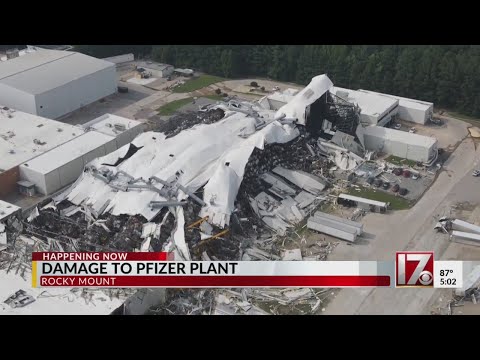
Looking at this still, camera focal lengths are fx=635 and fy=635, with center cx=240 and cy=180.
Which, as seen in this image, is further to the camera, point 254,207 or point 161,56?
point 161,56

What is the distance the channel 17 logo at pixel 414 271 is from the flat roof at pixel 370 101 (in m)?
20.8

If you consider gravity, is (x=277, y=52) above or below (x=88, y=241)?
above

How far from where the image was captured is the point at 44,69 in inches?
2387

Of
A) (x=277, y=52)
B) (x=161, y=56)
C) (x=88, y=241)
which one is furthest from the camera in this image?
(x=161, y=56)

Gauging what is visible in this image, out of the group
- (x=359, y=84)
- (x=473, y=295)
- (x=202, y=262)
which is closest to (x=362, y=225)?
(x=473, y=295)

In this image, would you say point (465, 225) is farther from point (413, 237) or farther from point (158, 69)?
point (158, 69)

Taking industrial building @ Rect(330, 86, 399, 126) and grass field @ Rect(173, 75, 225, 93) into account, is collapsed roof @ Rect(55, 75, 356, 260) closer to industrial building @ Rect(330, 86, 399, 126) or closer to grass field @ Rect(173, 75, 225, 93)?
industrial building @ Rect(330, 86, 399, 126)

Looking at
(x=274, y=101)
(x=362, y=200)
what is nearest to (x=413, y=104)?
(x=274, y=101)

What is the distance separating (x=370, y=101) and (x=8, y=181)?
30794mm

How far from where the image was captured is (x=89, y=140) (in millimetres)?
49312

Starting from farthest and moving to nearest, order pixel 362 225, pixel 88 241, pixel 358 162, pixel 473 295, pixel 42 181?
pixel 358 162 → pixel 42 181 → pixel 362 225 → pixel 88 241 → pixel 473 295

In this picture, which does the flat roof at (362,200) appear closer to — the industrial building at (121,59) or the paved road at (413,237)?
the paved road at (413,237)

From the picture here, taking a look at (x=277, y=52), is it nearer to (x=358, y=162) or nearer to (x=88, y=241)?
(x=358, y=162)

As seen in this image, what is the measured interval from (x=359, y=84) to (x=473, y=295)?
32.4 metres
